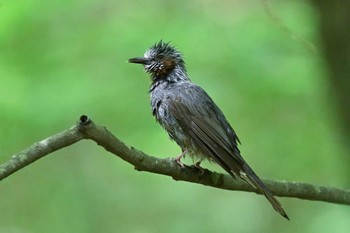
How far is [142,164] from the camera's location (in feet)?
13.2

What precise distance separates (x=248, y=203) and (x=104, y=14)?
7.88 ft

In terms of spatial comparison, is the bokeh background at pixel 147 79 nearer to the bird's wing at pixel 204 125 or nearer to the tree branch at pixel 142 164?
the bird's wing at pixel 204 125

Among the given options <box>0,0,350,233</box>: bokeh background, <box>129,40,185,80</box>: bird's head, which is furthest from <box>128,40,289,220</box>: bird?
<box>0,0,350,233</box>: bokeh background

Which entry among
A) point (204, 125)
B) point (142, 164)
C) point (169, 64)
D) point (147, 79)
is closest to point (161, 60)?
point (169, 64)

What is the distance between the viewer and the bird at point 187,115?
5.06 metres

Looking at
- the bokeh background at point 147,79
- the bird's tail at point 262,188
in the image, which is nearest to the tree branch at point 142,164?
the bird's tail at point 262,188

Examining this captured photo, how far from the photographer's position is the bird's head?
5988mm

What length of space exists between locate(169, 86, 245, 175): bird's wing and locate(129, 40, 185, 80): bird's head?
371 millimetres

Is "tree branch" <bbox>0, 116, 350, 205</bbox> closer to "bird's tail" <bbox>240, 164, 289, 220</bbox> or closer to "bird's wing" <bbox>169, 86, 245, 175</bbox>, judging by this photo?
"bird's tail" <bbox>240, 164, 289, 220</bbox>

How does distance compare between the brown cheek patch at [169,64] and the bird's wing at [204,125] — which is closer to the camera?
the bird's wing at [204,125]

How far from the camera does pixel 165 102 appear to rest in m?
5.54

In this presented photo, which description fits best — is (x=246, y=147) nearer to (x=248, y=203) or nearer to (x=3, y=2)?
(x=248, y=203)

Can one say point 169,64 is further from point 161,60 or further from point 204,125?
point 204,125

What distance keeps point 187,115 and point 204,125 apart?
16 cm
